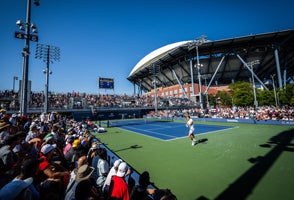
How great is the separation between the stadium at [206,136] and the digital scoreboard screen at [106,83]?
296mm

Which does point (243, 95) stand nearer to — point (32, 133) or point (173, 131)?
point (173, 131)

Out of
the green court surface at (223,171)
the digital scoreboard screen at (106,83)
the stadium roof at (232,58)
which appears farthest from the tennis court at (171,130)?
the digital scoreboard screen at (106,83)

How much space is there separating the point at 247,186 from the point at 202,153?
3411 mm

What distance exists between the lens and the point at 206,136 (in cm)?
1259

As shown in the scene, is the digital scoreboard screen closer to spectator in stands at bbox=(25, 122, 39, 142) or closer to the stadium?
the stadium

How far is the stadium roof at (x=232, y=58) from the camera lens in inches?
1673

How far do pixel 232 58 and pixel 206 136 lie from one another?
53343 mm

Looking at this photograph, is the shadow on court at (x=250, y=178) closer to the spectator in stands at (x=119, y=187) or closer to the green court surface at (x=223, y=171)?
the green court surface at (x=223, y=171)

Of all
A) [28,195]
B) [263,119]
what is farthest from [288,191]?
[263,119]

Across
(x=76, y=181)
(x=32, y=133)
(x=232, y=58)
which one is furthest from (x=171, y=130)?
(x=232, y=58)

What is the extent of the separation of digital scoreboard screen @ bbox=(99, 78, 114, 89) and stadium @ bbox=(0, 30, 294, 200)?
30cm

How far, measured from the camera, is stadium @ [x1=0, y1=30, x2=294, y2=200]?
4930 mm

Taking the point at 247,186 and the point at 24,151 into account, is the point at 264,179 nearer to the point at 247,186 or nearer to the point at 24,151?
the point at 247,186

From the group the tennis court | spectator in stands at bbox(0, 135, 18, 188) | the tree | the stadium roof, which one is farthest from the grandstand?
spectator in stands at bbox(0, 135, 18, 188)
